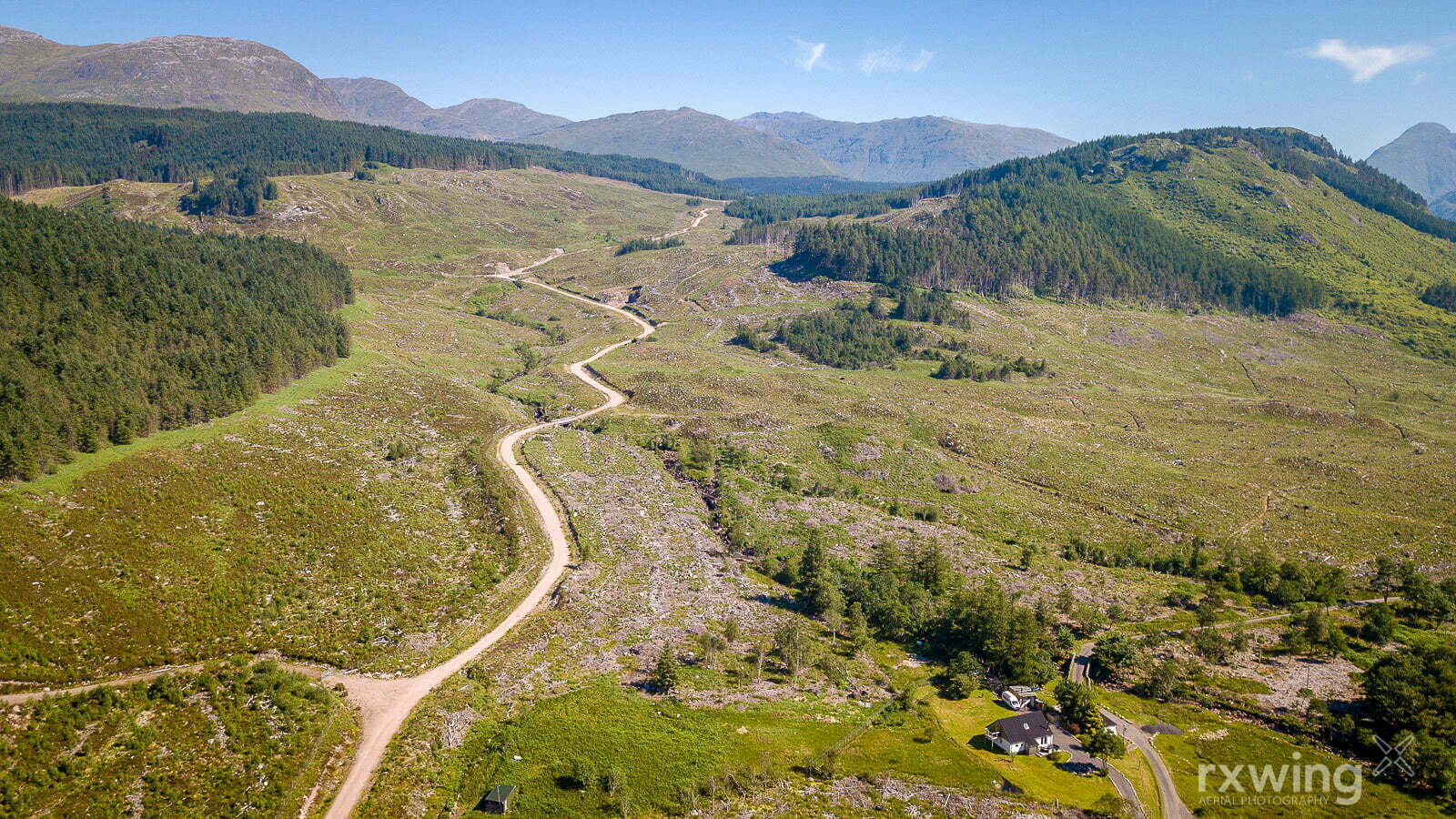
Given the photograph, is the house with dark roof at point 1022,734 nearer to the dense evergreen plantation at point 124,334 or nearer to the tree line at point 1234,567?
the tree line at point 1234,567

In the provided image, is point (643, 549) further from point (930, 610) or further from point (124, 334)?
point (124, 334)

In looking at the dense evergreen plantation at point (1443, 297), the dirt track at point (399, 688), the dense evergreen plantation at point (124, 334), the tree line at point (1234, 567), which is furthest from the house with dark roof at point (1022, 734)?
the dense evergreen plantation at point (1443, 297)

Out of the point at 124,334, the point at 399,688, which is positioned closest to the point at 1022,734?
the point at 399,688

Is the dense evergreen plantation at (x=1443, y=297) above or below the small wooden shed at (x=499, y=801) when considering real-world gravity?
above

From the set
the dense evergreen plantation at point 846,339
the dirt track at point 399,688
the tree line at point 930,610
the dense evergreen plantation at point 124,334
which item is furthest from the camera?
the dense evergreen plantation at point 846,339

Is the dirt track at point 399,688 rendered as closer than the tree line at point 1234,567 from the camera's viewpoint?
Yes

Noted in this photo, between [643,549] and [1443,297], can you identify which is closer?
[643,549]

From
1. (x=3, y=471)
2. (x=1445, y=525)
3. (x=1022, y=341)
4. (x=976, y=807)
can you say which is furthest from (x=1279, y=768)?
(x=1022, y=341)

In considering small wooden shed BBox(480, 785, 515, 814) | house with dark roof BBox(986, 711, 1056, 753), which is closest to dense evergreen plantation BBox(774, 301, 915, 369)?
house with dark roof BBox(986, 711, 1056, 753)
